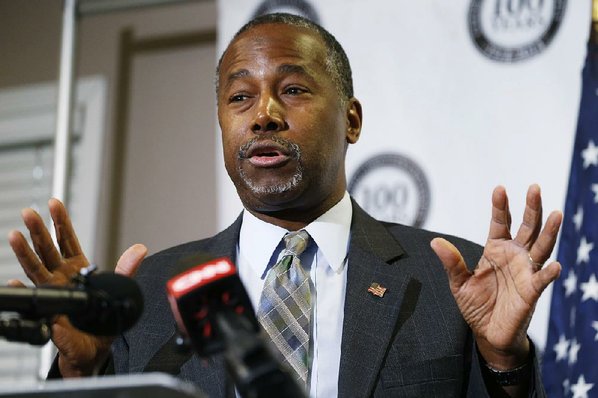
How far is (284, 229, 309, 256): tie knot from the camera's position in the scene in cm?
197

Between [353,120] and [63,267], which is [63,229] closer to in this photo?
[63,267]

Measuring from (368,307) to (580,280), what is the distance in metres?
0.79

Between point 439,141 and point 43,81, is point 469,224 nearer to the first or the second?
point 439,141

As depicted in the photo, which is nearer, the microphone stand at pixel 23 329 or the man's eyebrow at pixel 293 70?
the microphone stand at pixel 23 329

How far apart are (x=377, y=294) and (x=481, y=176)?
0.82 metres

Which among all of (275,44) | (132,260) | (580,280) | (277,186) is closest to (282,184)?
(277,186)

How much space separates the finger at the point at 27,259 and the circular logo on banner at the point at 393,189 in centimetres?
136

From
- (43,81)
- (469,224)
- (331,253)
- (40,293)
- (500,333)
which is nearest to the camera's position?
(40,293)

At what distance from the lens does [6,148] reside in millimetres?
3568

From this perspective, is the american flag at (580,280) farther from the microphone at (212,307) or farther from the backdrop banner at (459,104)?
the microphone at (212,307)

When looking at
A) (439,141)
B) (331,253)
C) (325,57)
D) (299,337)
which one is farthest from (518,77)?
(299,337)

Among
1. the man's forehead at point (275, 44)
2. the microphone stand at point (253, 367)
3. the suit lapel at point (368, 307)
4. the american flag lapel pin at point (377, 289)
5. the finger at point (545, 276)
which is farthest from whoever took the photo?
the man's forehead at point (275, 44)

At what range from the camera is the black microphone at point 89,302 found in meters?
1.09

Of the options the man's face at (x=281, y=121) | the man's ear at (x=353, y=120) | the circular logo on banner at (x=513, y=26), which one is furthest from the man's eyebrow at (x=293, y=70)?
the circular logo on banner at (x=513, y=26)
